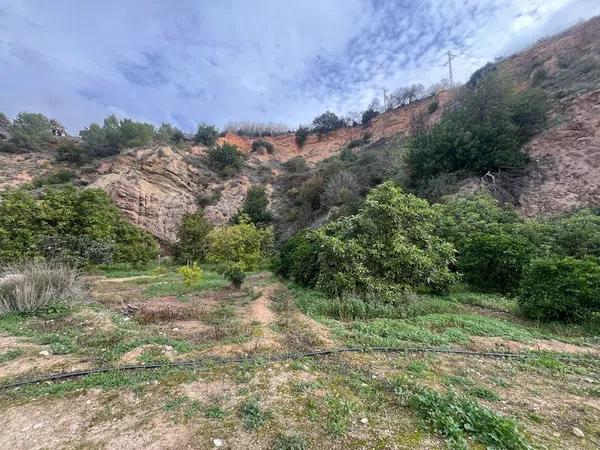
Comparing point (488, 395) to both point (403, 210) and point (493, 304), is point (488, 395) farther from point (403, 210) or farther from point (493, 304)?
point (403, 210)

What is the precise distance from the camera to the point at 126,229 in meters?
15.6

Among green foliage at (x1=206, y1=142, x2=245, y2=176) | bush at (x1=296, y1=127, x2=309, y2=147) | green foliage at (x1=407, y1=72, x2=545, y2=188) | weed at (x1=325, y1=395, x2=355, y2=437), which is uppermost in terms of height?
bush at (x1=296, y1=127, x2=309, y2=147)

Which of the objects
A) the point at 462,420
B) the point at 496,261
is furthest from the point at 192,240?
the point at 462,420

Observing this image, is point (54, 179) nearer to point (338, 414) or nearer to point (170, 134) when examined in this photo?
point (170, 134)

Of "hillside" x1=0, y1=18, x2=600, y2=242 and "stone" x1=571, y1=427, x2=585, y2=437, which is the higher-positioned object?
"hillside" x1=0, y1=18, x2=600, y2=242

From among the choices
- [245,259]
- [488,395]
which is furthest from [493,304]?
[245,259]

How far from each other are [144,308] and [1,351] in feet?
8.79

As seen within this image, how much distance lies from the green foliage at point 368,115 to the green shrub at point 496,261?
1292 inches

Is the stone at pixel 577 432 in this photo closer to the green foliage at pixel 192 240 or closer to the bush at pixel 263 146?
the green foliage at pixel 192 240

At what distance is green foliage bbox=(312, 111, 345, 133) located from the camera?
41041 millimetres

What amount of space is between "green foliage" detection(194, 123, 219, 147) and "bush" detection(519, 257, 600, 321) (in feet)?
108

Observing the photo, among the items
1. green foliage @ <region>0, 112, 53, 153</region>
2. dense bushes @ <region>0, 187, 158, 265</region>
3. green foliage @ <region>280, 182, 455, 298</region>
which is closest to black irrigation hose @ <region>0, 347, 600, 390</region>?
green foliage @ <region>280, 182, 455, 298</region>

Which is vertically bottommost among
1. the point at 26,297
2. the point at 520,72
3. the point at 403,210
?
the point at 26,297

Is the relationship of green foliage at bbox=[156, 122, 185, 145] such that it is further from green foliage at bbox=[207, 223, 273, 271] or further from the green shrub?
the green shrub
